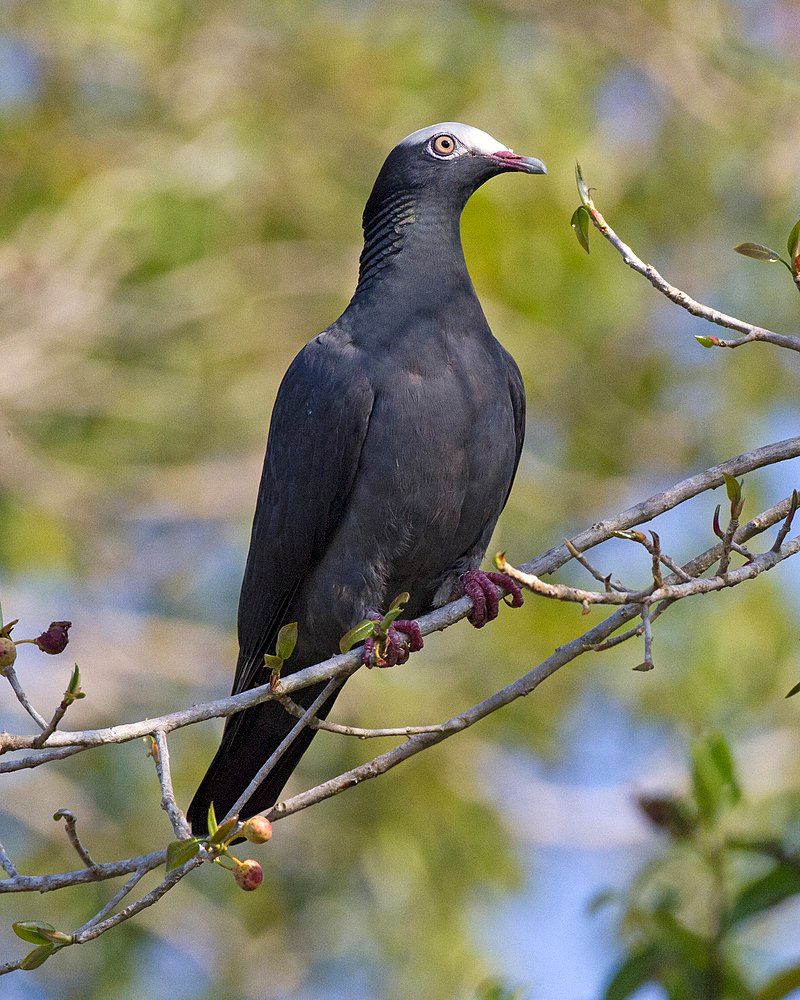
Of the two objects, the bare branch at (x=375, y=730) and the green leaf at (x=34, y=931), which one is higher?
the bare branch at (x=375, y=730)

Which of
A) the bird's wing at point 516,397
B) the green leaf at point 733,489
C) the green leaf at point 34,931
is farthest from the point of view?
the bird's wing at point 516,397

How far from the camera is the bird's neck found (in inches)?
165

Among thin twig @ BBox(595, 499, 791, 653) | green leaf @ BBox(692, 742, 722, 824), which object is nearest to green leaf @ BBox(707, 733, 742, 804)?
green leaf @ BBox(692, 742, 722, 824)

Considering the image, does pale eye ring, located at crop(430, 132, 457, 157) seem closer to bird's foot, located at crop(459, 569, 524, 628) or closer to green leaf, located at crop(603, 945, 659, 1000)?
bird's foot, located at crop(459, 569, 524, 628)

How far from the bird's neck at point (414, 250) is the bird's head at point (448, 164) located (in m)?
0.04

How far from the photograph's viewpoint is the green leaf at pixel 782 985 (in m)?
3.13

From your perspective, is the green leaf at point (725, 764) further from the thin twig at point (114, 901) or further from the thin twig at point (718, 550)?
the thin twig at point (114, 901)

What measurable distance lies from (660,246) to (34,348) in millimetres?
→ 4289

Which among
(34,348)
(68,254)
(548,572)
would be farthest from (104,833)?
(548,572)

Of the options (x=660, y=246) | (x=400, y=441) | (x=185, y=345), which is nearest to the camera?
(x=400, y=441)

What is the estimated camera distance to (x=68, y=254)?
27.4ft

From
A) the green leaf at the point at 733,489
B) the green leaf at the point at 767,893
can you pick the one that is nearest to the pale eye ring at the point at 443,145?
the green leaf at the point at 733,489

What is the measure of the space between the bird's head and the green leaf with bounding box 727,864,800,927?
7.60ft

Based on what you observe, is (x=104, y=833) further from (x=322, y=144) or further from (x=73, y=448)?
(x=322, y=144)
